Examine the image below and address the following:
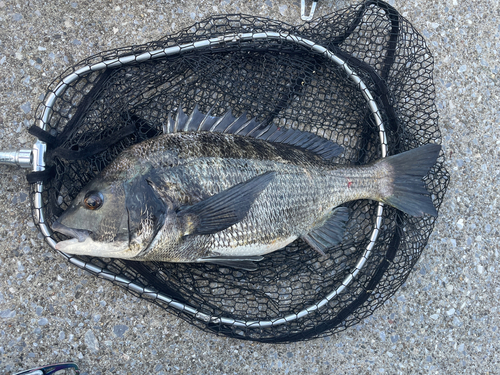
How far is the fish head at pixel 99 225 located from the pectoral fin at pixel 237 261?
0.41 meters

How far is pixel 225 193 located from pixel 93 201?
583mm

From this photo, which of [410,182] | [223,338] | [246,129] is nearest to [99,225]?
[246,129]

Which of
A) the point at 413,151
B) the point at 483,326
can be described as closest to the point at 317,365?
the point at 483,326

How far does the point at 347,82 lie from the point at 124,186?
4.38ft

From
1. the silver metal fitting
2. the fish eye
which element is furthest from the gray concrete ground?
the fish eye

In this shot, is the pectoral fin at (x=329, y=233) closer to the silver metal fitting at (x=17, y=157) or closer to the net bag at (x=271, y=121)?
the net bag at (x=271, y=121)

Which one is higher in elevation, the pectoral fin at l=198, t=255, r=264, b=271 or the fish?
the fish

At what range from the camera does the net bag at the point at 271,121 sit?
1.73 metres

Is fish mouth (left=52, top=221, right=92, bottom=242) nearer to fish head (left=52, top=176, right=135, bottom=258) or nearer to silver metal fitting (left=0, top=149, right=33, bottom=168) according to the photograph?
fish head (left=52, top=176, right=135, bottom=258)

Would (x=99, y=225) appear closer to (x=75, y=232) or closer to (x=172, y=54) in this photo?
(x=75, y=232)

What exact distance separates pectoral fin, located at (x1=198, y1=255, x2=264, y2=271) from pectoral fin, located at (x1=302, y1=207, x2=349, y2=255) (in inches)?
12.0

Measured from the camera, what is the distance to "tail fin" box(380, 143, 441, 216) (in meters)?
1.79

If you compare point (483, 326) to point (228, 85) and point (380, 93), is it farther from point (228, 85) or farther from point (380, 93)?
point (228, 85)

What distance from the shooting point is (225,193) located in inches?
58.7
